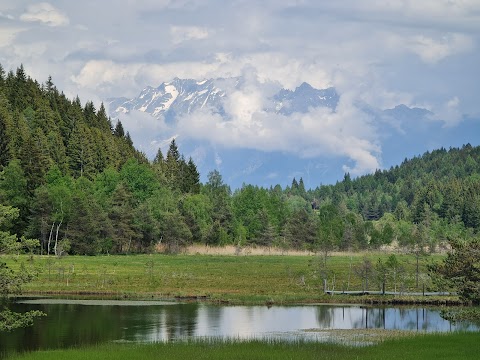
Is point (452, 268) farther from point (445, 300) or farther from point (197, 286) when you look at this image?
point (197, 286)

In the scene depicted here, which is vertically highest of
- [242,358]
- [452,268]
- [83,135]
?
[83,135]

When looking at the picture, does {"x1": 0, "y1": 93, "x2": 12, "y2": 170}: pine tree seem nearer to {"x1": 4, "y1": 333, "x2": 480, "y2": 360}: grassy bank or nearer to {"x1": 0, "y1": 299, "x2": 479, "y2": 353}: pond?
{"x1": 0, "y1": 299, "x2": 479, "y2": 353}: pond

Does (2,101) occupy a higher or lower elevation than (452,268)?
higher

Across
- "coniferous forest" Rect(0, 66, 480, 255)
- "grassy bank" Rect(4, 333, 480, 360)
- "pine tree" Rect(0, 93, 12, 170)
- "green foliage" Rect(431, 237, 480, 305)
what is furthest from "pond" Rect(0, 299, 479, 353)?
"pine tree" Rect(0, 93, 12, 170)

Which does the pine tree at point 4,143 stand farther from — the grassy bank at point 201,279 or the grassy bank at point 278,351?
the grassy bank at point 278,351

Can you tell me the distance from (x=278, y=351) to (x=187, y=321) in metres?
19.2

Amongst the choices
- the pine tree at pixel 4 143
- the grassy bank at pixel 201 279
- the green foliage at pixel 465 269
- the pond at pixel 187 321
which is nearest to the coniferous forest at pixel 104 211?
the pine tree at pixel 4 143

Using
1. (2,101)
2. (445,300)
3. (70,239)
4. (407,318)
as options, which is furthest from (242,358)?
(2,101)

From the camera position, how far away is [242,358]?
51.5 metres

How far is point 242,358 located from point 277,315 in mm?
26144

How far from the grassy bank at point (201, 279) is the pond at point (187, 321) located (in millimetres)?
4993

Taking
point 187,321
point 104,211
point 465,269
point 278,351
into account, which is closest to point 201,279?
point 187,321

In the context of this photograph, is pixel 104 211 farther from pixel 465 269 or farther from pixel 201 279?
pixel 465 269

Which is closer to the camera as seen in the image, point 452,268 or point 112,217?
point 452,268
